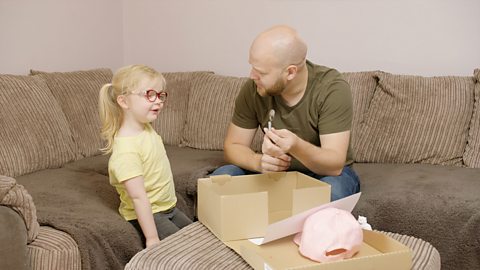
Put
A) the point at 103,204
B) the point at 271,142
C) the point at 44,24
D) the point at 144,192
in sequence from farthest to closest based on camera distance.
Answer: the point at 44,24, the point at 103,204, the point at 144,192, the point at 271,142

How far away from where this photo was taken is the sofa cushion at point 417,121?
279 cm

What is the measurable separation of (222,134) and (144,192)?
1.14m

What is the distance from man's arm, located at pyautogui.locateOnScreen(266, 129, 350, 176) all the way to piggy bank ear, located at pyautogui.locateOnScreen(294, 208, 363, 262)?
46 centimetres

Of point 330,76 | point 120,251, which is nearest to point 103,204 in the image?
point 120,251

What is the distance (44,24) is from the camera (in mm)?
3268

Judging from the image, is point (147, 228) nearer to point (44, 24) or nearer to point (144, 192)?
point (144, 192)

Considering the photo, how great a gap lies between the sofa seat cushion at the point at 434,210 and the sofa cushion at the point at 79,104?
1339 mm

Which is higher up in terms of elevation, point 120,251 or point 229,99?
point 229,99

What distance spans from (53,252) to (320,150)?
92cm

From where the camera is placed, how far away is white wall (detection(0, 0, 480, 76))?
10.0ft

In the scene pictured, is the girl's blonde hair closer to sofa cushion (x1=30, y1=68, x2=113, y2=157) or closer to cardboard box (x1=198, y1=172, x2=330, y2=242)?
cardboard box (x1=198, y1=172, x2=330, y2=242)

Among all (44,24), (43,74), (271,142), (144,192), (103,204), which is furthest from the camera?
(44,24)

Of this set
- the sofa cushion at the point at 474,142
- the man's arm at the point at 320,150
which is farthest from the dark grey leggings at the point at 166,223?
the sofa cushion at the point at 474,142

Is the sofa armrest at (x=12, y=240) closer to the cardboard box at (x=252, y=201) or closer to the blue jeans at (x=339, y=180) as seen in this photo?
the cardboard box at (x=252, y=201)
